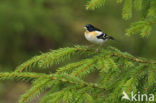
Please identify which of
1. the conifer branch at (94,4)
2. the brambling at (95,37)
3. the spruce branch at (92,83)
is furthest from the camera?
the brambling at (95,37)

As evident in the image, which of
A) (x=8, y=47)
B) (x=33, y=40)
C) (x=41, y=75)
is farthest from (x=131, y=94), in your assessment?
(x=33, y=40)

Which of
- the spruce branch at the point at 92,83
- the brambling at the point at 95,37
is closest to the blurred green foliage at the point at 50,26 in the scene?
the brambling at the point at 95,37

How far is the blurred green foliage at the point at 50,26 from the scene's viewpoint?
790 cm

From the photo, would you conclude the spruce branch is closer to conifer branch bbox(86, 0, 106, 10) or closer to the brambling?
conifer branch bbox(86, 0, 106, 10)

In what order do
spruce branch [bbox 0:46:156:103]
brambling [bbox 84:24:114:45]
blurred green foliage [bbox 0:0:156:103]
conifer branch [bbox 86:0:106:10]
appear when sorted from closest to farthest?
spruce branch [bbox 0:46:156:103] → conifer branch [bbox 86:0:106:10] → brambling [bbox 84:24:114:45] → blurred green foliage [bbox 0:0:156:103]

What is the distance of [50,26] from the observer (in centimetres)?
871

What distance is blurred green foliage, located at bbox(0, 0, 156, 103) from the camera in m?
7.90

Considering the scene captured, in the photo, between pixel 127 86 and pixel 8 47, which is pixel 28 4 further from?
pixel 127 86

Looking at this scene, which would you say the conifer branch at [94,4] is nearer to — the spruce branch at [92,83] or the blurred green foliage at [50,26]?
the spruce branch at [92,83]

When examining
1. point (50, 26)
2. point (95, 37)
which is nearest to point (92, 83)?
point (95, 37)

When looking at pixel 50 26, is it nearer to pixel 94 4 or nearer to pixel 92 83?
pixel 94 4

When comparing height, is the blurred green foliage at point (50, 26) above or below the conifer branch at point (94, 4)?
above

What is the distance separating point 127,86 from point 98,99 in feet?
1.02

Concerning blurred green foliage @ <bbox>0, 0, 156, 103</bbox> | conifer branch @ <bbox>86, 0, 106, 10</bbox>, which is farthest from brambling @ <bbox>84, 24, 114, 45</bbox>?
blurred green foliage @ <bbox>0, 0, 156, 103</bbox>
